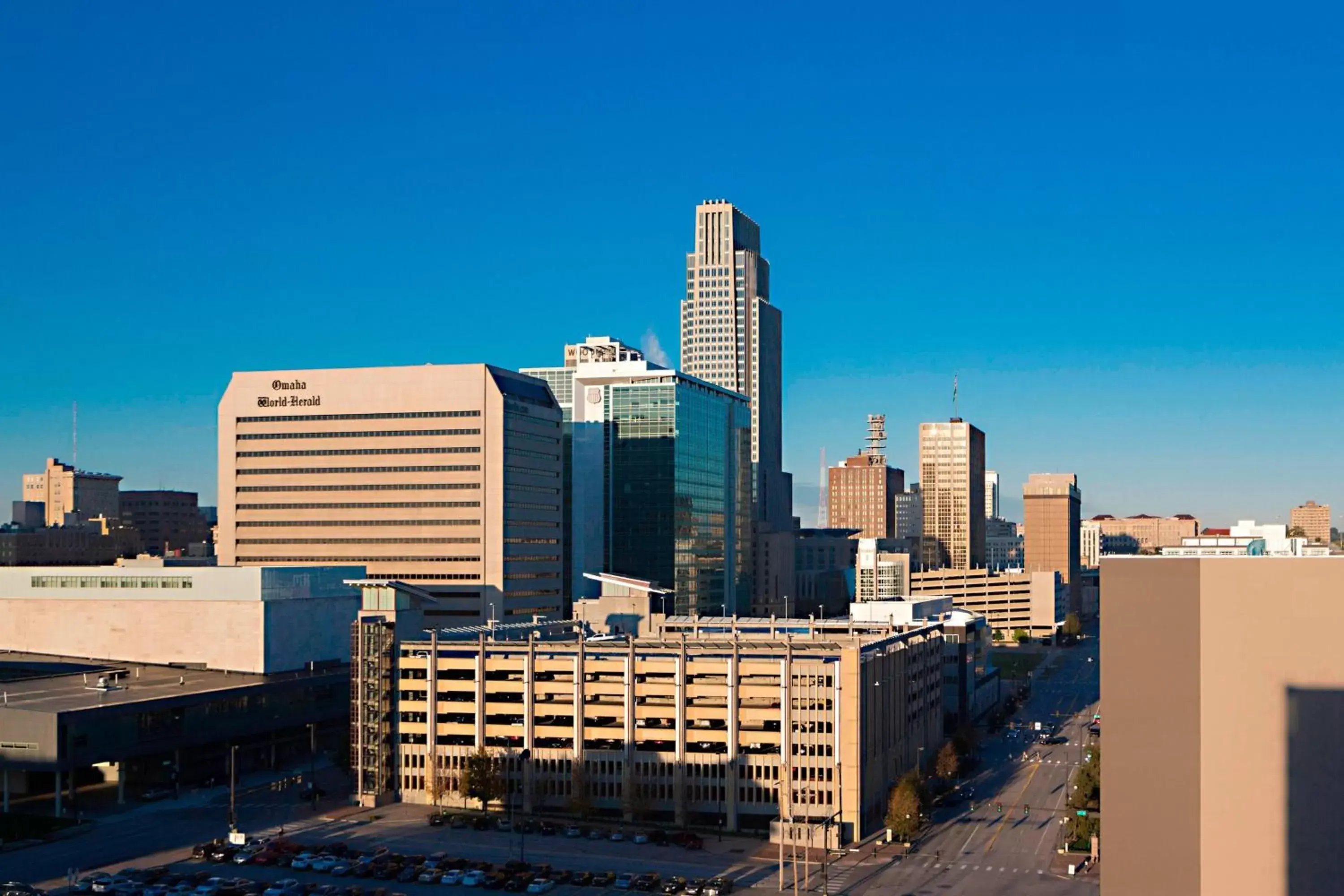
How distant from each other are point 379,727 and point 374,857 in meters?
28.2

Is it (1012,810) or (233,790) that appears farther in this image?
(1012,810)

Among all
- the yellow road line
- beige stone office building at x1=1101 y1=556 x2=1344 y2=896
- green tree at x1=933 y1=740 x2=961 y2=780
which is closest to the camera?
beige stone office building at x1=1101 y1=556 x2=1344 y2=896

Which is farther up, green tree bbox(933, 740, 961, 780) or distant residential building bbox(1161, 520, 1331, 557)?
distant residential building bbox(1161, 520, 1331, 557)

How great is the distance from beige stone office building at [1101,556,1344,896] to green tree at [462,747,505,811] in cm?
9790

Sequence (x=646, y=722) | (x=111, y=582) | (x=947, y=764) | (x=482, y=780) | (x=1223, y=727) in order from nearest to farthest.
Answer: (x=1223, y=727), (x=482, y=780), (x=646, y=722), (x=947, y=764), (x=111, y=582)

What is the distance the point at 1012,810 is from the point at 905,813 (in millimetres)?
21434

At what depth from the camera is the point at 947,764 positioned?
149 meters

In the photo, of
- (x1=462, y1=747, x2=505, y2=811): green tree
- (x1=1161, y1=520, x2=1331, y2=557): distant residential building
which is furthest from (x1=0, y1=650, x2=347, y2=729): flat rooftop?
(x1=1161, y1=520, x2=1331, y2=557): distant residential building

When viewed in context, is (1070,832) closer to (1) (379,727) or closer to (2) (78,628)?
(1) (379,727)

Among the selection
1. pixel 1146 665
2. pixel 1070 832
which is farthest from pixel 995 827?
pixel 1146 665

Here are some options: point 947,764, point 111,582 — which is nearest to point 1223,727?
point 947,764

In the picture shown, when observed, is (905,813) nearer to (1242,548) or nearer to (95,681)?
(1242,548)

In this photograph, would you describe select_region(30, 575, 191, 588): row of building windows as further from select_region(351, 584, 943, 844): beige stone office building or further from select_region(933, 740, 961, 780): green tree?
select_region(933, 740, 961, 780): green tree

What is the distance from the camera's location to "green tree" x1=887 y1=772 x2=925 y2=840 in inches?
4702
